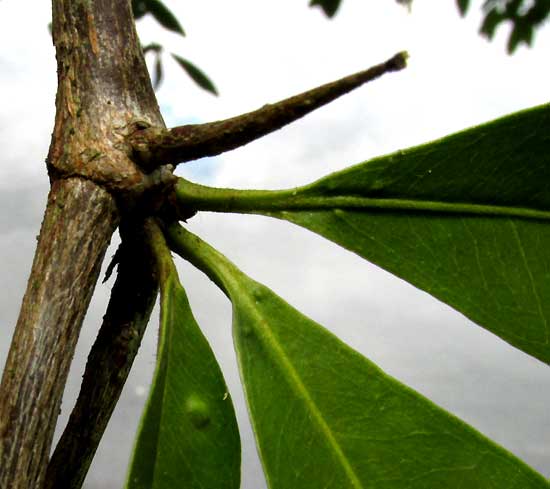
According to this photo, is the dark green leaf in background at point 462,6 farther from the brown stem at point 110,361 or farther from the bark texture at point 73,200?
the brown stem at point 110,361

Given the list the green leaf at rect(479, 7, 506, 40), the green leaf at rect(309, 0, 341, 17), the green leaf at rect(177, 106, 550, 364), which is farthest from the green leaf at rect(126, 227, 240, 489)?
the green leaf at rect(479, 7, 506, 40)

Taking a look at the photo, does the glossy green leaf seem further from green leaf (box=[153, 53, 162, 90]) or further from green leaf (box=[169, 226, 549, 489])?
green leaf (box=[169, 226, 549, 489])

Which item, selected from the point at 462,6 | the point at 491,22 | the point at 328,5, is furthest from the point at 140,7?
the point at 491,22

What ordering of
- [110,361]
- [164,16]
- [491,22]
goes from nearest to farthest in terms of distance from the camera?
[110,361]
[164,16]
[491,22]

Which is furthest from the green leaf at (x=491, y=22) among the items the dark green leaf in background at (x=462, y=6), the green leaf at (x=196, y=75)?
the green leaf at (x=196, y=75)

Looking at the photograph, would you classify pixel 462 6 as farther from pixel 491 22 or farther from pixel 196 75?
pixel 196 75
